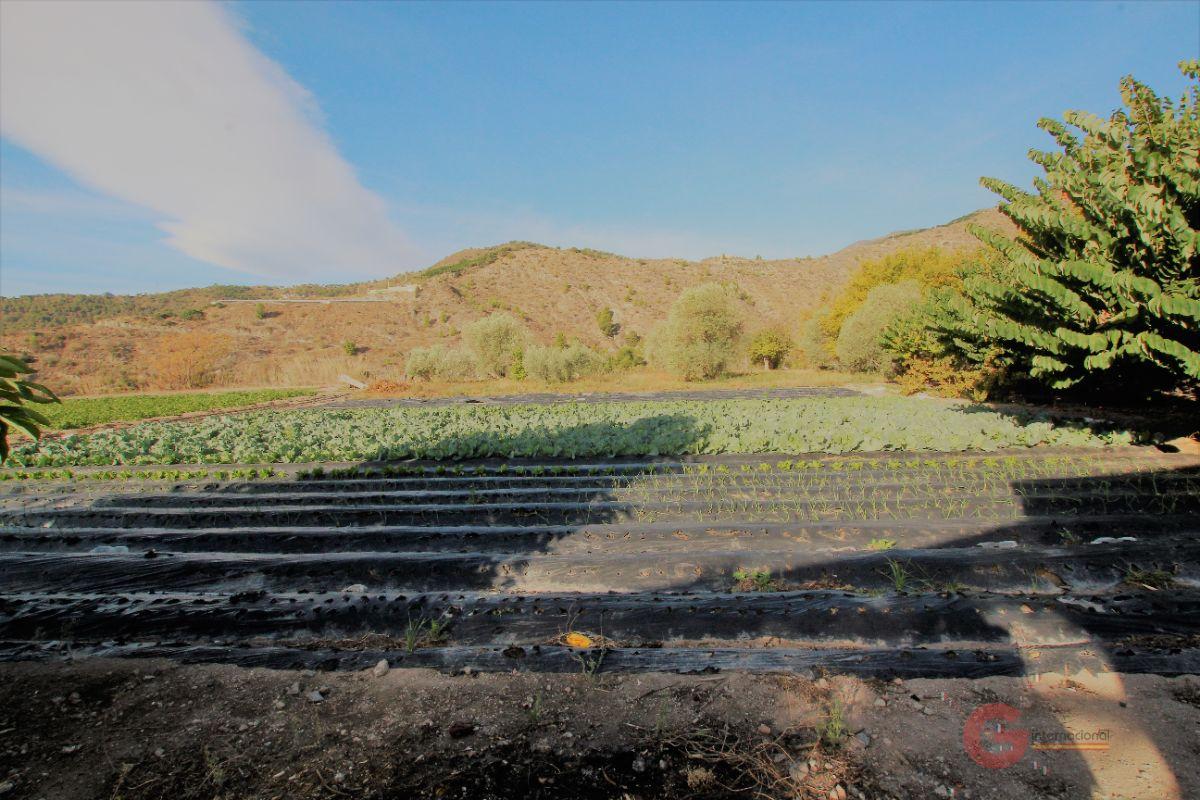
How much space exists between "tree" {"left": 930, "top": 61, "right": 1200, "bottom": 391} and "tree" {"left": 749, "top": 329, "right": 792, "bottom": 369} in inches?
1135

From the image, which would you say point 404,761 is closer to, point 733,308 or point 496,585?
point 496,585

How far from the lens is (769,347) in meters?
38.0

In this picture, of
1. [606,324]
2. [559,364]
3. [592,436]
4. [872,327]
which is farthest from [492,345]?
[606,324]

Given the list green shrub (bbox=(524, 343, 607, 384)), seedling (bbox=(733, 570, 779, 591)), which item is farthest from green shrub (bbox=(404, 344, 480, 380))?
seedling (bbox=(733, 570, 779, 591))

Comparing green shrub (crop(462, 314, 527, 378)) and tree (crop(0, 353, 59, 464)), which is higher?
green shrub (crop(462, 314, 527, 378))

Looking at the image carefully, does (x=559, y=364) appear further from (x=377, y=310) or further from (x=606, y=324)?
(x=377, y=310)

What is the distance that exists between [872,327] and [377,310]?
52.1 meters

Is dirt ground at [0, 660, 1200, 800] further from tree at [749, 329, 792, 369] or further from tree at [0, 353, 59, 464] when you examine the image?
tree at [749, 329, 792, 369]

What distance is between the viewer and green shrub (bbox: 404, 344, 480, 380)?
1398 inches

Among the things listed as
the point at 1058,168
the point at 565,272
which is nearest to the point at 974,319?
the point at 1058,168

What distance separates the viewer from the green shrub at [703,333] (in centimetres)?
3133

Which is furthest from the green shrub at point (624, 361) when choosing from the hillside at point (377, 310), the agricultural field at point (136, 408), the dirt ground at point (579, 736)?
the dirt ground at point (579, 736)

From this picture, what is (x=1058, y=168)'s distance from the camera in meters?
8.77

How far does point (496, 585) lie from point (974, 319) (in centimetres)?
908
